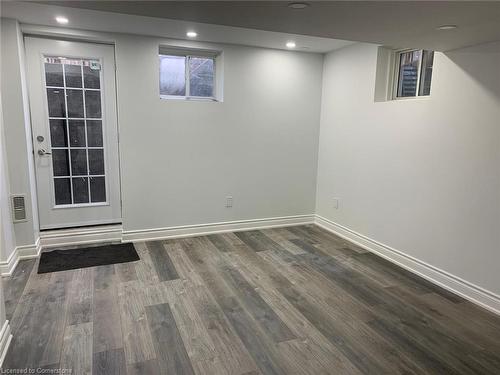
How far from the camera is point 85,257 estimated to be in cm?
357

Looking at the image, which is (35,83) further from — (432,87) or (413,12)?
(432,87)

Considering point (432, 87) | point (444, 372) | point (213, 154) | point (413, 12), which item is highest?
point (413, 12)

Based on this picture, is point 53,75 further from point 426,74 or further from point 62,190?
point 426,74

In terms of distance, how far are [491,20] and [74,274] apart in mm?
3708

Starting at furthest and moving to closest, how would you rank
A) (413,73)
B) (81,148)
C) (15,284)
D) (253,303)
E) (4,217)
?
(81,148) → (413,73) → (4,217) → (15,284) → (253,303)

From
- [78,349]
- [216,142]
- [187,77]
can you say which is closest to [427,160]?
[216,142]

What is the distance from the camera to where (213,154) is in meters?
4.28

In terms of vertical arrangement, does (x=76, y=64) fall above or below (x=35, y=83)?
above

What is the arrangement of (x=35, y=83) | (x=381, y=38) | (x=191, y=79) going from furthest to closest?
(x=191, y=79) → (x=35, y=83) → (x=381, y=38)

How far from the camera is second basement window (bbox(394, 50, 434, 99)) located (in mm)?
3334

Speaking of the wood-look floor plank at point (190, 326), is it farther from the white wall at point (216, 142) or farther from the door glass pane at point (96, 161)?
the door glass pane at point (96, 161)

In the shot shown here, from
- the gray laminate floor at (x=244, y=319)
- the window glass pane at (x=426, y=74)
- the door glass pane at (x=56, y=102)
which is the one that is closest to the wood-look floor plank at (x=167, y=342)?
the gray laminate floor at (x=244, y=319)

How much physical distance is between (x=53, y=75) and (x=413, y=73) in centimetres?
375

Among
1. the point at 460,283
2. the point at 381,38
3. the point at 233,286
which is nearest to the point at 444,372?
the point at 460,283
